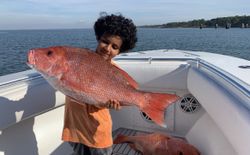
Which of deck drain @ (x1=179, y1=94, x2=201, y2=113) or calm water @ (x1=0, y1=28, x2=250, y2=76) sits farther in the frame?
calm water @ (x1=0, y1=28, x2=250, y2=76)

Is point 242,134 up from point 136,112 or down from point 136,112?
up

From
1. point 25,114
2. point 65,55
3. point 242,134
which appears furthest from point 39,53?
point 242,134

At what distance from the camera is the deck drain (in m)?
3.51

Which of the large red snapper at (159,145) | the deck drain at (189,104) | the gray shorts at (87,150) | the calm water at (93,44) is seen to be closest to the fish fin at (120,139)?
the large red snapper at (159,145)

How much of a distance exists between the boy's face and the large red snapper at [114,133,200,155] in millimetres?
1348

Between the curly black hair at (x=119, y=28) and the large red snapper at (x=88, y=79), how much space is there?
327mm

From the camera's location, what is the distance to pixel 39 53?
1.50 m

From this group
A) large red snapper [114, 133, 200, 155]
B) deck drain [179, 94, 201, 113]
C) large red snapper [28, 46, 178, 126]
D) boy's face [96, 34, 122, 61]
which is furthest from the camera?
deck drain [179, 94, 201, 113]

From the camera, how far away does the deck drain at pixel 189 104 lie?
11.5 feet

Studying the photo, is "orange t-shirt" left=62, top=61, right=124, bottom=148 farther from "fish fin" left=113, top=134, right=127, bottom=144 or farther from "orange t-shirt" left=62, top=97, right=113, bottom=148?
"fish fin" left=113, top=134, right=127, bottom=144

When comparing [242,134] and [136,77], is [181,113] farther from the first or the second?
[242,134]

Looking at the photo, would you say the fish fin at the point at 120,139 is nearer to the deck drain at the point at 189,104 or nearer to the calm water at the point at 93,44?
the deck drain at the point at 189,104

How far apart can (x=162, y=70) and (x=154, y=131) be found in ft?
2.43

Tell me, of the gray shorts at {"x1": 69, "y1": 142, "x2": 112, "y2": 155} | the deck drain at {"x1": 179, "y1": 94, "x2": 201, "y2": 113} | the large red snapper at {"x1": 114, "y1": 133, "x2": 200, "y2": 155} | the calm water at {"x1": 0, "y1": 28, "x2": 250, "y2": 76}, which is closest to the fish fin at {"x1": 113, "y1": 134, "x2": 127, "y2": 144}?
the large red snapper at {"x1": 114, "y1": 133, "x2": 200, "y2": 155}
